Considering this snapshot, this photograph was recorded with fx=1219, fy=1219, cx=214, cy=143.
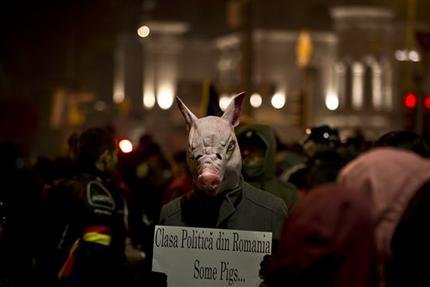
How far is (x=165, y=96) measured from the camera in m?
84.0

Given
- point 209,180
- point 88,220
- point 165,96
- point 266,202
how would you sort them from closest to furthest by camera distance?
point 209,180 < point 266,202 < point 88,220 < point 165,96

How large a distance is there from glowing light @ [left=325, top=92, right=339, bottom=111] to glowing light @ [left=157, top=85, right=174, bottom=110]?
11.1 metres

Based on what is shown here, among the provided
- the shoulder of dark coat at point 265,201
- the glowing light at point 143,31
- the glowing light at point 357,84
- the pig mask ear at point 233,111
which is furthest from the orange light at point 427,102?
the glowing light at point 143,31

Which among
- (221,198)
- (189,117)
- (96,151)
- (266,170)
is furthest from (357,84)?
(221,198)

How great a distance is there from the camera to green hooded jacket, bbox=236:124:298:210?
9.57 metres

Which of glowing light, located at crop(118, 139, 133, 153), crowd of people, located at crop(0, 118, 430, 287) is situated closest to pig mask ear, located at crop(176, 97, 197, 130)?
crowd of people, located at crop(0, 118, 430, 287)

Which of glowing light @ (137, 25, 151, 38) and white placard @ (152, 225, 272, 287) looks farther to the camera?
glowing light @ (137, 25, 151, 38)

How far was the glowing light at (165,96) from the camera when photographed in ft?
271

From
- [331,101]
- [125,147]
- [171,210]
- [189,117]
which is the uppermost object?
[331,101]

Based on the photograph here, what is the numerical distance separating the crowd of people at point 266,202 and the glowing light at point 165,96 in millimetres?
66121

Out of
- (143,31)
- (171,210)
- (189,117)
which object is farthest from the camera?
(143,31)

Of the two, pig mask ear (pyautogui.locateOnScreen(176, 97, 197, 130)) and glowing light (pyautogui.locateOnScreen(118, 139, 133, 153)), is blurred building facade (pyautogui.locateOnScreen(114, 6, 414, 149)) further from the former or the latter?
pig mask ear (pyautogui.locateOnScreen(176, 97, 197, 130))

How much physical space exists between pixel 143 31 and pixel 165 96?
269 inches

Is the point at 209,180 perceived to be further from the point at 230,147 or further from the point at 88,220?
the point at 88,220
